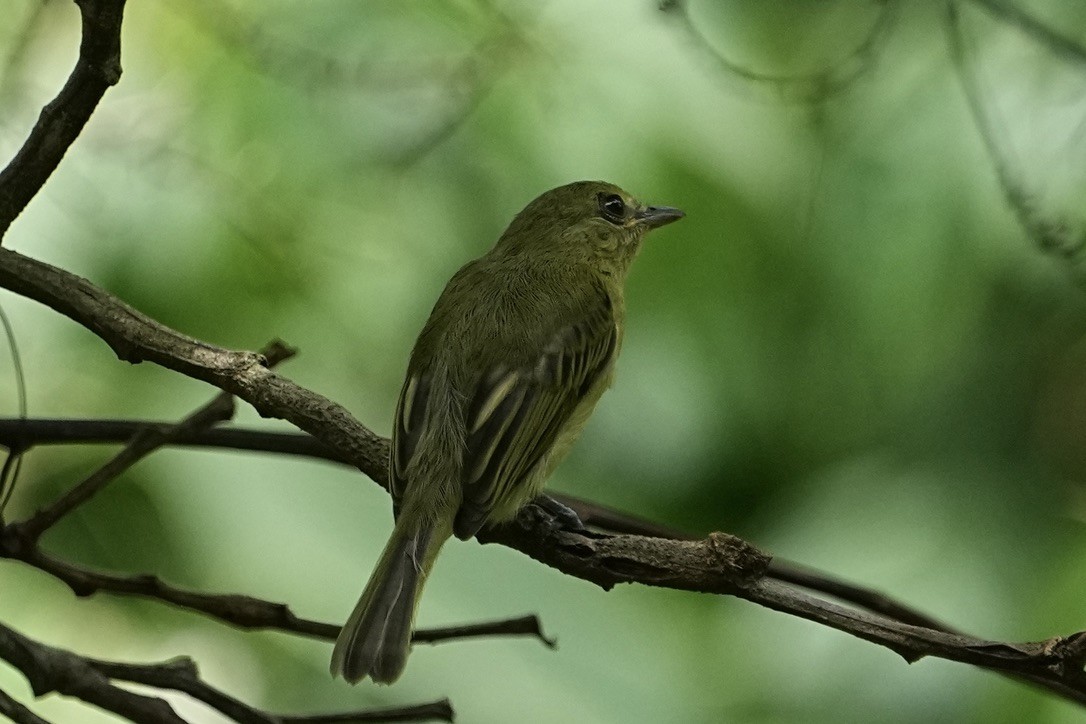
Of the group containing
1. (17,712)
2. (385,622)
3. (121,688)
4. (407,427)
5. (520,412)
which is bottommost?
(17,712)

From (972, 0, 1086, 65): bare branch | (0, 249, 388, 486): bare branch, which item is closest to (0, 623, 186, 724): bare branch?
(0, 249, 388, 486): bare branch

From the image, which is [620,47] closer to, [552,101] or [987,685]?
[552,101]

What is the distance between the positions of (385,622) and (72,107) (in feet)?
2.79

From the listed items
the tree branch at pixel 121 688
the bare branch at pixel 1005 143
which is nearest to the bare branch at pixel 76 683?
the tree branch at pixel 121 688

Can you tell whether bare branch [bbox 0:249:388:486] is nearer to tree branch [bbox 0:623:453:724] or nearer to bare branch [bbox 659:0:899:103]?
tree branch [bbox 0:623:453:724]

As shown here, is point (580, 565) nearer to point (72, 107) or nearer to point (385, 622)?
point (385, 622)

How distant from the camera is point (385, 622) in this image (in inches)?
71.1

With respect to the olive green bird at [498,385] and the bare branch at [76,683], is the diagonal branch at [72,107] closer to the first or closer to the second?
the bare branch at [76,683]

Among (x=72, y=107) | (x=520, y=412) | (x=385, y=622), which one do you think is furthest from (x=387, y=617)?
(x=72, y=107)

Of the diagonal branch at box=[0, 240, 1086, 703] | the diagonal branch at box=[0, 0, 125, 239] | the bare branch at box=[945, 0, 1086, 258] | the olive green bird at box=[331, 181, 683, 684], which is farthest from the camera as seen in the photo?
the bare branch at box=[945, 0, 1086, 258]

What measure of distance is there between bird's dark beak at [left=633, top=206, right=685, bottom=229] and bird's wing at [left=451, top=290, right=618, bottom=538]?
1.52 feet

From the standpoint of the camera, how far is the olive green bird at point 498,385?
1.94 metres

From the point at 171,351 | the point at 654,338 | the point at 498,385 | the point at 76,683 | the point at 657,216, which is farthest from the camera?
the point at 654,338

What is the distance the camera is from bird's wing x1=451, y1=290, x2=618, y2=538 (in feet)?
7.00
